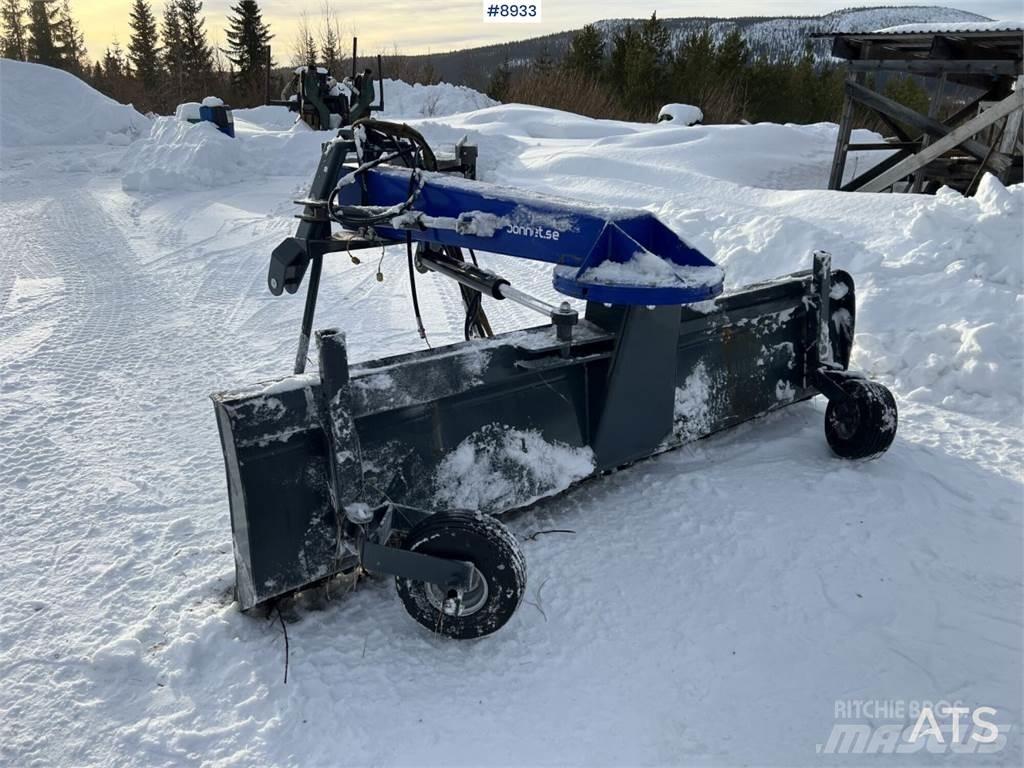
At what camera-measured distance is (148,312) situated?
18.5 feet

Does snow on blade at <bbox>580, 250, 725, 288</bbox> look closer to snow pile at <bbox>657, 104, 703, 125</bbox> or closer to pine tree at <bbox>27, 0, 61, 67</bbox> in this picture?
snow pile at <bbox>657, 104, 703, 125</bbox>

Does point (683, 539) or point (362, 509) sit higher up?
point (362, 509)

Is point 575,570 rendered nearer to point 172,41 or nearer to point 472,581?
point 472,581

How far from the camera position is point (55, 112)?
17.0 m

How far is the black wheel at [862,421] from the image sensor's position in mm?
3332

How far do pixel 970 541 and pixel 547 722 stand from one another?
1.85 m

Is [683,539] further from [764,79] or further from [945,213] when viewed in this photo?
[764,79]

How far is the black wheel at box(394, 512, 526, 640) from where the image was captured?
2297 millimetres

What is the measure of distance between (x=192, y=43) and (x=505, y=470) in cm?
4635

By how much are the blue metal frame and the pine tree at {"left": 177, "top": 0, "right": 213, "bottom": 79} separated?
4335 cm

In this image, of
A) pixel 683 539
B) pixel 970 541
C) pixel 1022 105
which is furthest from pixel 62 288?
pixel 1022 105

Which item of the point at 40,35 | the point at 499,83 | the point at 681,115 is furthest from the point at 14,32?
the point at 681,115

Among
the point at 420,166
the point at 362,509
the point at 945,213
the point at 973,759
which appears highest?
the point at 420,166

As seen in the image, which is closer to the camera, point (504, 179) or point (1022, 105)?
point (1022, 105)
